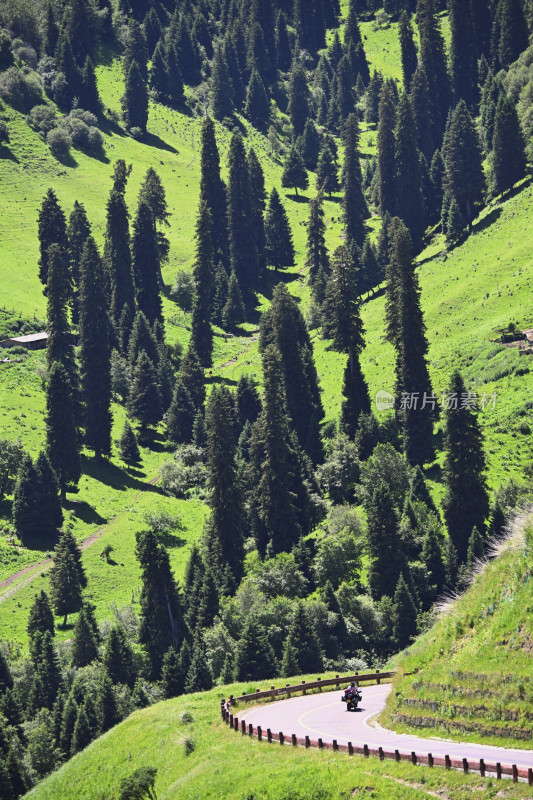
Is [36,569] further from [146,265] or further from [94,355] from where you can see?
[146,265]

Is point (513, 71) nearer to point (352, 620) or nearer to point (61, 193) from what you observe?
point (61, 193)

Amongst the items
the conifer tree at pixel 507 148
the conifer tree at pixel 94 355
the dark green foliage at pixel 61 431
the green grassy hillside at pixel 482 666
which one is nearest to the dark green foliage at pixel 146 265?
the conifer tree at pixel 94 355

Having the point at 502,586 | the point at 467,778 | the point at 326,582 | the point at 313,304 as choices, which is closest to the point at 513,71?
the point at 313,304

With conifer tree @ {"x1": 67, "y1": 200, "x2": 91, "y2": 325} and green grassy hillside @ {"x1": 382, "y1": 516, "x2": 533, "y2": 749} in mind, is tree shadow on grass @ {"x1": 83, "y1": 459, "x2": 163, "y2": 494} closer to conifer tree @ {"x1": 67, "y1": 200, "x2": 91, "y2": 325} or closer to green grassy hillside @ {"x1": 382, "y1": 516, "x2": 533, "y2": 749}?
conifer tree @ {"x1": 67, "y1": 200, "x2": 91, "y2": 325}

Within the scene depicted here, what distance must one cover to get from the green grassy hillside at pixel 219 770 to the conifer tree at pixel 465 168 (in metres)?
110

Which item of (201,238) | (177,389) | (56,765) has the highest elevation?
(201,238)

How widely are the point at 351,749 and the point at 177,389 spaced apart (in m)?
108

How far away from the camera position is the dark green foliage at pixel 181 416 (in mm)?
145500

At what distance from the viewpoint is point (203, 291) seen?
542 ft

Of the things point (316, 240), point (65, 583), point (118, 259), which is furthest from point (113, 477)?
point (316, 240)

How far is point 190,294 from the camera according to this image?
180 m

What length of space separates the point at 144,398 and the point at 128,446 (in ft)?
35.0

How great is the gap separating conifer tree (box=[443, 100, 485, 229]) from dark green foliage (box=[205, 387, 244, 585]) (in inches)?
2344

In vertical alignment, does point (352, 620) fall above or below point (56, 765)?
above
